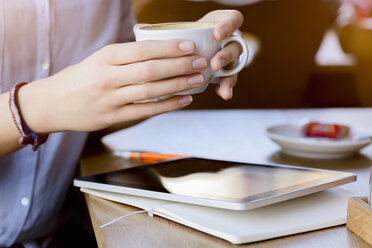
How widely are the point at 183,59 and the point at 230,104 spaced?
2.98 m

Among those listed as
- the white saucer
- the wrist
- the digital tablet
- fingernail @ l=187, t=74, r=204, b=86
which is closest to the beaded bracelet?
the wrist

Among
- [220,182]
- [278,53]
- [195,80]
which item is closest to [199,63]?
[195,80]

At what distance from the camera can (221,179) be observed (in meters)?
0.69

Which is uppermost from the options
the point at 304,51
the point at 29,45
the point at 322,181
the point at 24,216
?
the point at 29,45

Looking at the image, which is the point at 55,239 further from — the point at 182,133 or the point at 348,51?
the point at 348,51

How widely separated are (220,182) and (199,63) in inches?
6.2

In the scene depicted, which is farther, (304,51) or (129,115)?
(304,51)

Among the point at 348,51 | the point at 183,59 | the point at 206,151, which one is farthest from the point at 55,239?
the point at 348,51

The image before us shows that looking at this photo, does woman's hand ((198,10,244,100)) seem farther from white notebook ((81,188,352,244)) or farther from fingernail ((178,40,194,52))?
white notebook ((81,188,352,244))

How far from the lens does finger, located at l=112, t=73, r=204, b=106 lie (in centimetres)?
63

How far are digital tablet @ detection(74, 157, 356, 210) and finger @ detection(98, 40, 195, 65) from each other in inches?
6.5

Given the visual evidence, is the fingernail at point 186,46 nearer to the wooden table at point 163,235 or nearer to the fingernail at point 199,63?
the fingernail at point 199,63

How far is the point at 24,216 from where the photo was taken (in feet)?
3.07

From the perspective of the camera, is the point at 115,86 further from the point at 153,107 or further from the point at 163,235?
the point at 163,235
